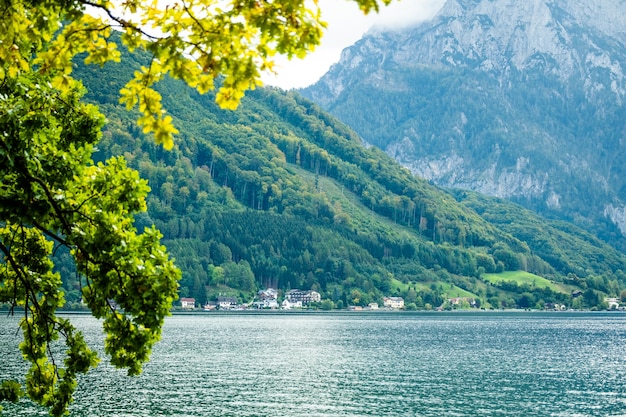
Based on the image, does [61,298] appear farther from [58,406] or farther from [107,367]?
[107,367]

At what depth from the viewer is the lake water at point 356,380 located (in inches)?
2642

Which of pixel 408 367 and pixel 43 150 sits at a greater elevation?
pixel 43 150

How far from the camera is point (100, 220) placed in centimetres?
1382

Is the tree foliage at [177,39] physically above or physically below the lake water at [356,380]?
above

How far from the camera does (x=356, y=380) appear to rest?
87.8 metres

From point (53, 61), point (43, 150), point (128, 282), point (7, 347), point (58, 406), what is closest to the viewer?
point (53, 61)

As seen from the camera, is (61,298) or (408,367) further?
(408,367)

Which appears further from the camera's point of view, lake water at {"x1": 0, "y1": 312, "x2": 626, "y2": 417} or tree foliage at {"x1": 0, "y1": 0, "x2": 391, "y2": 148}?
lake water at {"x1": 0, "y1": 312, "x2": 626, "y2": 417}

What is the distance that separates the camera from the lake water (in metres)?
67.1

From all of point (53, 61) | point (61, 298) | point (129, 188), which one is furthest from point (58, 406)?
point (53, 61)

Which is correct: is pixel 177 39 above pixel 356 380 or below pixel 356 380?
above

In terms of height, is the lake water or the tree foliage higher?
the tree foliage

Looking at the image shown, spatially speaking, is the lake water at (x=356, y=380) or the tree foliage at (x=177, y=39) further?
the lake water at (x=356, y=380)

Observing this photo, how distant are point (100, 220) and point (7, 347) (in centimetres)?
11752
